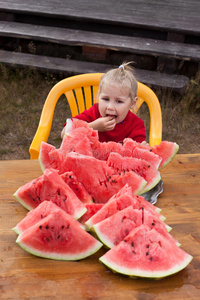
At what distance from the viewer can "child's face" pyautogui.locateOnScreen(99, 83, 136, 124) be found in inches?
84.3

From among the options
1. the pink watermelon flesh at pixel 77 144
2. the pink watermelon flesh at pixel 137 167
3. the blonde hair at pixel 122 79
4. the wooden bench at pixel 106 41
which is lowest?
the wooden bench at pixel 106 41

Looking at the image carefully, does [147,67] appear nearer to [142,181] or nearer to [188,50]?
[188,50]

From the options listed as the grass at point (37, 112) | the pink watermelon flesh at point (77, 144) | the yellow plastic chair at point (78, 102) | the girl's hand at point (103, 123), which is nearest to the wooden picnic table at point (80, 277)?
the pink watermelon flesh at point (77, 144)

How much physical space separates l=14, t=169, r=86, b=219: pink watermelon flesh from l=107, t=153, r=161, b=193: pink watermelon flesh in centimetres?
28

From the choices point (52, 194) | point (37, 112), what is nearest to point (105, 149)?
point (52, 194)

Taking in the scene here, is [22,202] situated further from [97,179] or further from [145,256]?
[145,256]

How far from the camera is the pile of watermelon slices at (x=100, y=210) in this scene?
4.34ft

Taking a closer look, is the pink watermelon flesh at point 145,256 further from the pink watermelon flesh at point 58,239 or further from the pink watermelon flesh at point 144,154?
the pink watermelon flesh at point 144,154

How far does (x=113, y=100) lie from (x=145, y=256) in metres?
1.09

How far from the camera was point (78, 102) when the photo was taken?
9.34 feet

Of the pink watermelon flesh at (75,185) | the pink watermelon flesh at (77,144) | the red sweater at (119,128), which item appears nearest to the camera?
the pink watermelon flesh at (75,185)

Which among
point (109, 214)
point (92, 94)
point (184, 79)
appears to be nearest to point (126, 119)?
point (92, 94)

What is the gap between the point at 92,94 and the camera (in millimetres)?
2945

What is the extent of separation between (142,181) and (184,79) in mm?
3176
